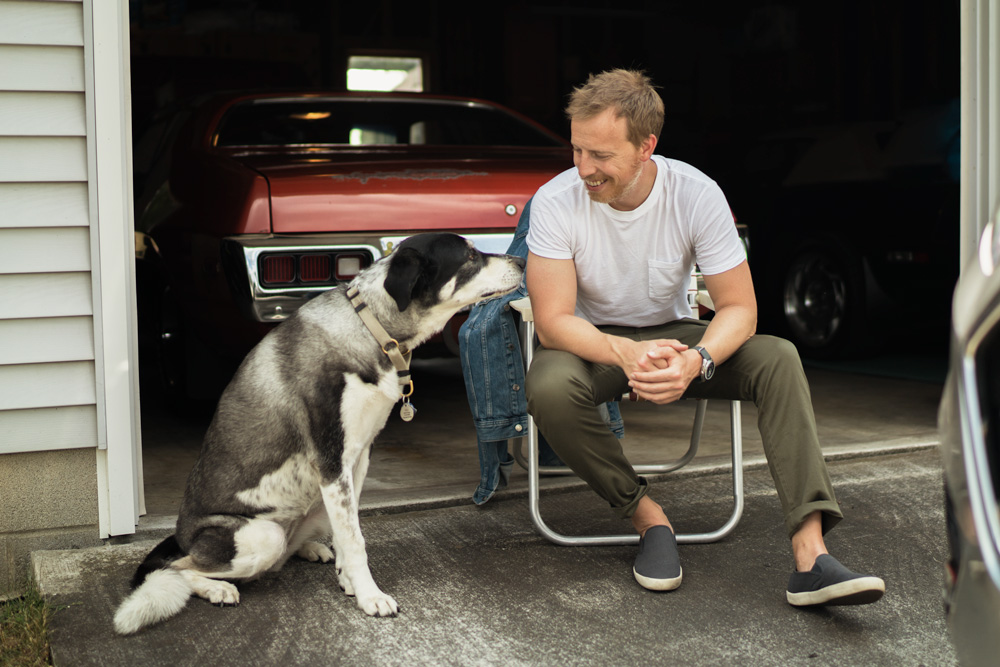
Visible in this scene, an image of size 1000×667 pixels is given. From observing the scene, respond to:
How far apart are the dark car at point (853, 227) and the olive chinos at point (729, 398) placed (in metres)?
3.72

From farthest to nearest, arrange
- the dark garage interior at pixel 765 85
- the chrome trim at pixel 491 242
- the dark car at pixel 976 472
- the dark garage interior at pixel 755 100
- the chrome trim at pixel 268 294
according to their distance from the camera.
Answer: the dark garage interior at pixel 765 85, the dark garage interior at pixel 755 100, the chrome trim at pixel 491 242, the chrome trim at pixel 268 294, the dark car at pixel 976 472

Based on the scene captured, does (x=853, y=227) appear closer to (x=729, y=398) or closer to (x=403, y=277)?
(x=729, y=398)

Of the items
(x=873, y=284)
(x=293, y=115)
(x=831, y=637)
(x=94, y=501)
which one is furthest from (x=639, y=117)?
(x=873, y=284)

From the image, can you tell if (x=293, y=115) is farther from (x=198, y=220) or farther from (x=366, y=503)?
(x=366, y=503)

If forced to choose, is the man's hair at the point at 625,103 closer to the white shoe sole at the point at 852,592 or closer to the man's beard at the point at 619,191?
the man's beard at the point at 619,191

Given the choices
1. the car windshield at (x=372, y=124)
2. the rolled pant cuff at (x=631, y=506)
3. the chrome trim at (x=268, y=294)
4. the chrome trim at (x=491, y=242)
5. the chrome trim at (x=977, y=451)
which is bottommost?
the rolled pant cuff at (x=631, y=506)

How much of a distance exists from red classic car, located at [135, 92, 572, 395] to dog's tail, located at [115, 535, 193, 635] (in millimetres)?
1333

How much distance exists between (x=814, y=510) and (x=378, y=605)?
3.97ft

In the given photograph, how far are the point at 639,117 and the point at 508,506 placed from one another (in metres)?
1.53

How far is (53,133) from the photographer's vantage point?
321 cm

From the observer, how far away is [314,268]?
13.3 feet

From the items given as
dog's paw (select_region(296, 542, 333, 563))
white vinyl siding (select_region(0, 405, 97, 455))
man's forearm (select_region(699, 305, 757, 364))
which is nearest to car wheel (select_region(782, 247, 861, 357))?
man's forearm (select_region(699, 305, 757, 364))

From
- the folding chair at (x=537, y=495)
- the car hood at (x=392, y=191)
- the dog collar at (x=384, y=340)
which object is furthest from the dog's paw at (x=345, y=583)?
the car hood at (x=392, y=191)

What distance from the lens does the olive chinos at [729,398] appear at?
277 cm
